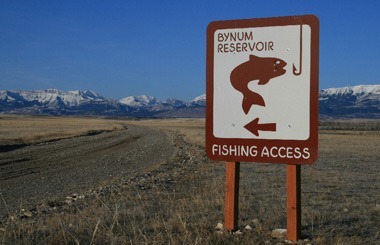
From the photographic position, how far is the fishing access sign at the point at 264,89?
4.81 metres

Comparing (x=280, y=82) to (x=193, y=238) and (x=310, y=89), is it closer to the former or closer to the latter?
(x=310, y=89)

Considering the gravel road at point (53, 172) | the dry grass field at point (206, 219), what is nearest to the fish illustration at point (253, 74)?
the dry grass field at point (206, 219)

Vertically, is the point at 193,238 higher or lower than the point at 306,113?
lower

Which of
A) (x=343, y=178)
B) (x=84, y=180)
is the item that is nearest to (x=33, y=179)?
(x=84, y=180)

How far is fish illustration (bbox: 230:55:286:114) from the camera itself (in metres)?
4.91

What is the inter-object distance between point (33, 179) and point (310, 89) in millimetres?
15186

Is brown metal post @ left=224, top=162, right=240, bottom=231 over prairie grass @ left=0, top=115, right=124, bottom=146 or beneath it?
over

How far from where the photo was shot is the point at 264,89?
4.94 metres

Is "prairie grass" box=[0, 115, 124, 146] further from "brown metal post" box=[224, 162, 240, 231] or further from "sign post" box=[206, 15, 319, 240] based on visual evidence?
"sign post" box=[206, 15, 319, 240]

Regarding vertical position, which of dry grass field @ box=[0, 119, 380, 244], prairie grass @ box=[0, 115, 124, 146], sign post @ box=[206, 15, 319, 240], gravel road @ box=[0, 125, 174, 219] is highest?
sign post @ box=[206, 15, 319, 240]

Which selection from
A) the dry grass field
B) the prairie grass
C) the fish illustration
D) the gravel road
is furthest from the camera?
the prairie grass

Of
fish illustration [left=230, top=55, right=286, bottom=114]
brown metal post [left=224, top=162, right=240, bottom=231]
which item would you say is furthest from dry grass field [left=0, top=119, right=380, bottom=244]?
fish illustration [left=230, top=55, right=286, bottom=114]

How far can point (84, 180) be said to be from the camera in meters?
17.9

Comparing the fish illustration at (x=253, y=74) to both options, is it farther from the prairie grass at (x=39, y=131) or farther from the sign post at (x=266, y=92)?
the prairie grass at (x=39, y=131)
